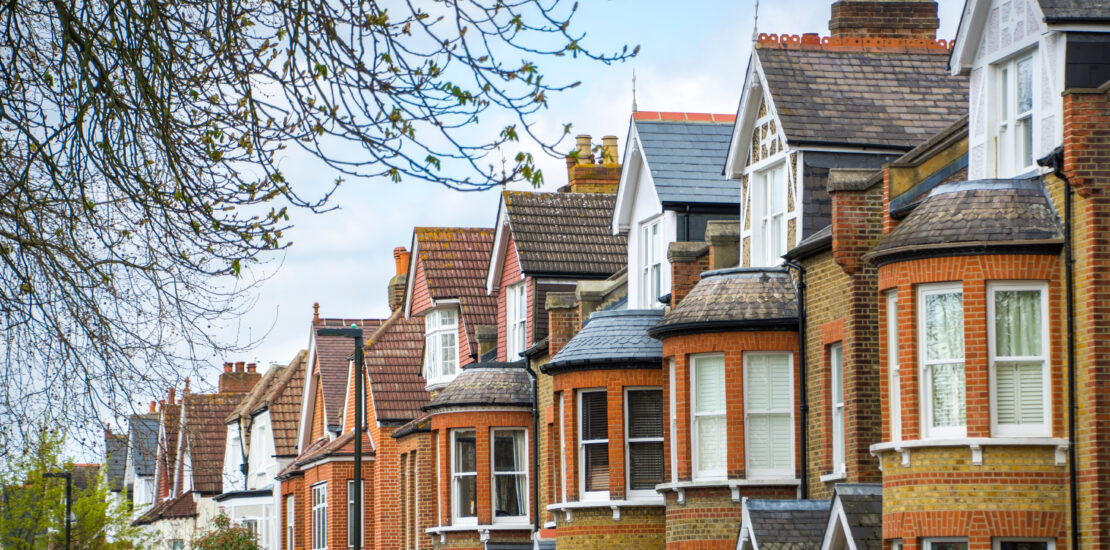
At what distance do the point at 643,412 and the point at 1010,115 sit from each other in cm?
1000

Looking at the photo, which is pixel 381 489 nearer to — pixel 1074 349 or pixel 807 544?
pixel 807 544

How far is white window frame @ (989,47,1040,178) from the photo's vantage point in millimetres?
19953

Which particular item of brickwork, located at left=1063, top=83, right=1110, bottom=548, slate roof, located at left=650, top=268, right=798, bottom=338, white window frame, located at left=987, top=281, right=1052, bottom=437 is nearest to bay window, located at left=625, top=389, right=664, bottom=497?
slate roof, located at left=650, top=268, right=798, bottom=338

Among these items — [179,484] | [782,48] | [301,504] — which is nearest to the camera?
[782,48]

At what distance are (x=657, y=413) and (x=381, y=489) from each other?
18130 millimetres

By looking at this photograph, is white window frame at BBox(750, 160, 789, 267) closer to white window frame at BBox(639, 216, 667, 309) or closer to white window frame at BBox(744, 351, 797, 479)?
white window frame at BBox(744, 351, 797, 479)

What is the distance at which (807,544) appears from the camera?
2203cm

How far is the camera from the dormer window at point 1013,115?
20219 millimetres

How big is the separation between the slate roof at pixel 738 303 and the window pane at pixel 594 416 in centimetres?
344

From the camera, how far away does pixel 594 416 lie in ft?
96.2

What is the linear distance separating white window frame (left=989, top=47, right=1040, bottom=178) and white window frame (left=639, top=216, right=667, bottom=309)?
10071 mm

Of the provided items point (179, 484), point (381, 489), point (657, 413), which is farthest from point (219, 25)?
point (179, 484)

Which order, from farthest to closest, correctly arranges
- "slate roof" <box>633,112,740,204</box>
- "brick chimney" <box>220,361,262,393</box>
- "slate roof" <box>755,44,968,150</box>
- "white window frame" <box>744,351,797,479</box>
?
"brick chimney" <box>220,361,262,393</box> < "slate roof" <box>633,112,740,204</box> < "slate roof" <box>755,44,968,150</box> < "white window frame" <box>744,351,797,479</box>

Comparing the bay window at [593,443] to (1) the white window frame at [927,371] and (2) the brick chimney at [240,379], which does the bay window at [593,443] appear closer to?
(1) the white window frame at [927,371]
